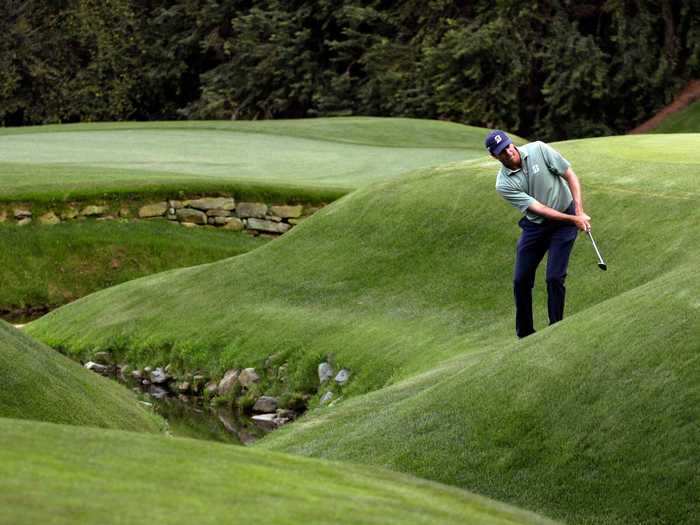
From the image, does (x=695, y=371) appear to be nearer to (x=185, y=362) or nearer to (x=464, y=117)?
(x=185, y=362)

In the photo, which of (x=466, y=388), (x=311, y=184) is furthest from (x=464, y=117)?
(x=466, y=388)

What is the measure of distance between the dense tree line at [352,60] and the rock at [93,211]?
23.6m

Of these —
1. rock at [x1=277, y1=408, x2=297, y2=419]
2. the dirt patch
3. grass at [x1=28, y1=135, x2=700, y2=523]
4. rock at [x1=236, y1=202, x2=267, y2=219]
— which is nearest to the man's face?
grass at [x1=28, y1=135, x2=700, y2=523]

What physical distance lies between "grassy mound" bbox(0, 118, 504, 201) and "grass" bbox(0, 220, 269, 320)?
27.1 inches

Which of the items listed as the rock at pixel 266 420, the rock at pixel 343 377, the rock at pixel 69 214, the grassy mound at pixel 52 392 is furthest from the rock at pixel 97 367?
the rock at pixel 69 214

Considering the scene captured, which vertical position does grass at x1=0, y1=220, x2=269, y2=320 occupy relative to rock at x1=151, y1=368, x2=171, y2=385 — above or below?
below

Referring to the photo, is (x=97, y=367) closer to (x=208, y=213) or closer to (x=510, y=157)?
(x=208, y=213)

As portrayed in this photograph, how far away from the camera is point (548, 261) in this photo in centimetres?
1371

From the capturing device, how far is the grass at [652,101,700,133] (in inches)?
1795

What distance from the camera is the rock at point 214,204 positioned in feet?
85.5

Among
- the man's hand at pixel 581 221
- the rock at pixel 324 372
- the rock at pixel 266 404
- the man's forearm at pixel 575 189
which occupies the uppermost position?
the man's forearm at pixel 575 189

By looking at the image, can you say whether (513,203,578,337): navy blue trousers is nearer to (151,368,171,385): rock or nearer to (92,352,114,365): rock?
(151,368,171,385): rock

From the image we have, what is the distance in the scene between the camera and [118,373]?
63.7ft

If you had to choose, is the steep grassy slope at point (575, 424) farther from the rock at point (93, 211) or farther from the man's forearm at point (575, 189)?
the rock at point (93, 211)
